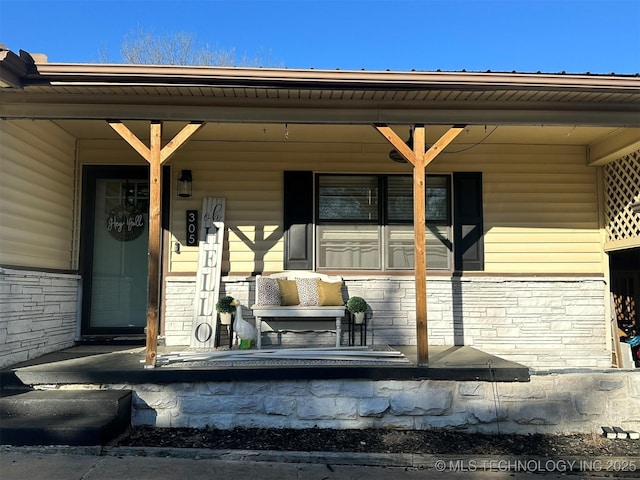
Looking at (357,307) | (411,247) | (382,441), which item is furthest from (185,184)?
(382,441)

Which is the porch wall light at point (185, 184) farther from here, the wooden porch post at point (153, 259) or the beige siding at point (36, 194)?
the wooden porch post at point (153, 259)

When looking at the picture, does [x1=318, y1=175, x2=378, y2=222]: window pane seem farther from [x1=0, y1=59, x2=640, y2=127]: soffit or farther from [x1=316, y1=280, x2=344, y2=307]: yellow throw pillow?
[x1=0, y1=59, x2=640, y2=127]: soffit

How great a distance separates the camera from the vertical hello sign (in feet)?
18.9

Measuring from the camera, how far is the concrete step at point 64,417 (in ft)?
12.5

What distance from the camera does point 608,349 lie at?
20.0 ft

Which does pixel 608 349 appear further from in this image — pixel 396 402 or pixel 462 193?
pixel 396 402

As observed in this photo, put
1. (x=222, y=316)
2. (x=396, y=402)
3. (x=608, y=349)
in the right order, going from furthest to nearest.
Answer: (x=608, y=349)
(x=222, y=316)
(x=396, y=402)

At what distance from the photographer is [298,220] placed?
6152 mm

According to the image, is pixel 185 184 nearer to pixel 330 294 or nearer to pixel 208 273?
pixel 208 273

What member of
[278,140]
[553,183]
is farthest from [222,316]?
[553,183]

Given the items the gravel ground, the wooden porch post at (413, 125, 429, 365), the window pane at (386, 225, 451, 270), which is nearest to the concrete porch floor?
the wooden porch post at (413, 125, 429, 365)

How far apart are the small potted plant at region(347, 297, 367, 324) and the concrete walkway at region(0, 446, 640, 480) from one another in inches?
72.9

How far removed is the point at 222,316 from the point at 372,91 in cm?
286

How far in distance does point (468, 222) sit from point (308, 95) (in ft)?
8.92
